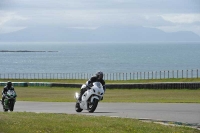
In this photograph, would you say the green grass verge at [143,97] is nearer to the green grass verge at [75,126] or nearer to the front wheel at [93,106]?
the front wheel at [93,106]

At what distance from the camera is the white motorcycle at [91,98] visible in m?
23.6

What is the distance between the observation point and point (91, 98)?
2409 cm

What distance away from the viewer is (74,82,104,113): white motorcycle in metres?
23.6

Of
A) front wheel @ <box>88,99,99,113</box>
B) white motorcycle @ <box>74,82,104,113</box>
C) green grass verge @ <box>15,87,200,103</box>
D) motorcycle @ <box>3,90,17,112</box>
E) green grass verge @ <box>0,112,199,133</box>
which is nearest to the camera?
green grass verge @ <box>0,112,199,133</box>

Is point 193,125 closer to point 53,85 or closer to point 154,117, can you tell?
point 154,117

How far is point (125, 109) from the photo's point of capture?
25.5 meters

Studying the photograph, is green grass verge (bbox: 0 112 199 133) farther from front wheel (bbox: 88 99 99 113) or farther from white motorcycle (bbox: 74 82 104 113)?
front wheel (bbox: 88 99 99 113)

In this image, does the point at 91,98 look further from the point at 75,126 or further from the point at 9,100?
the point at 75,126

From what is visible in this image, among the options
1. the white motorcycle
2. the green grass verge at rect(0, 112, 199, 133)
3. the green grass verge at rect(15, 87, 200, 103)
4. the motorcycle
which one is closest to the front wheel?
the white motorcycle

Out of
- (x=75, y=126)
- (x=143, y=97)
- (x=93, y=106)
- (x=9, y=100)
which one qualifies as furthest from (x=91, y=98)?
(x=143, y=97)

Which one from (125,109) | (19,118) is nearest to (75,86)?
(125,109)

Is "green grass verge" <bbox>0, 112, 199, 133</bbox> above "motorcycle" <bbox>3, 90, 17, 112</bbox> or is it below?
above

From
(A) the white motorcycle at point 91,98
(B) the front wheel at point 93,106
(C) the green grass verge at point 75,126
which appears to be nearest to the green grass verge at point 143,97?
(A) the white motorcycle at point 91,98

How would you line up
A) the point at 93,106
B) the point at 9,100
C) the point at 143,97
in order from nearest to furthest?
the point at 93,106 < the point at 9,100 < the point at 143,97
